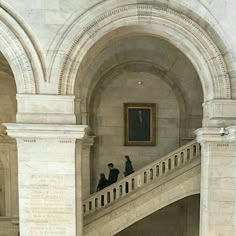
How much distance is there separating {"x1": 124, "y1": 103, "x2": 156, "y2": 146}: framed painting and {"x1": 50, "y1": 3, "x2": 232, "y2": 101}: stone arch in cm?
446

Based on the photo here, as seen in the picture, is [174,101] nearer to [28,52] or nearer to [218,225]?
[218,225]

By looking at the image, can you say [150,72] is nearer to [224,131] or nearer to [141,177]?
[141,177]

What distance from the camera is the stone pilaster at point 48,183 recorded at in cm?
629

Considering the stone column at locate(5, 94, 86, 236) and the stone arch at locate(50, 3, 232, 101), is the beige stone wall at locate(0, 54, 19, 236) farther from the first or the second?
the stone arch at locate(50, 3, 232, 101)

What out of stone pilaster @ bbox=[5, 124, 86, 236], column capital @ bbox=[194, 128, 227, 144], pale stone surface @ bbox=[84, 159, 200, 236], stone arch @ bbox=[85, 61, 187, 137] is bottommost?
pale stone surface @ bbox=[84, 159, 200, 236]

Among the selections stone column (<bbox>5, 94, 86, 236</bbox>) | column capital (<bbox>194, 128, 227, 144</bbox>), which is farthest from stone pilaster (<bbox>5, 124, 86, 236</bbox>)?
column capital (<bbox>194, 128, 227, 144</bbox>)

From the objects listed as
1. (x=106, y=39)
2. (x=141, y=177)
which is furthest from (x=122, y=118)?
(x=106, y=39)

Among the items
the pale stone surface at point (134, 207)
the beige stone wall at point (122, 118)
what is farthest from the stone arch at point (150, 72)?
the pale stone surface at point (134, 207)

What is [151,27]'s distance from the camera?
6.66 m

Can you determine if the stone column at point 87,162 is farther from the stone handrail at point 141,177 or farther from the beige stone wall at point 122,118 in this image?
the stone handrail at point 141,177

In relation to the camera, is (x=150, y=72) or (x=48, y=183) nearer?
(x=48, y=183)

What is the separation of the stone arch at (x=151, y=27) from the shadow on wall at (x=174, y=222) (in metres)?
6.15

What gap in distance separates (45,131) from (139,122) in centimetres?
543

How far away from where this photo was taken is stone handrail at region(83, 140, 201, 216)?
8.20m
